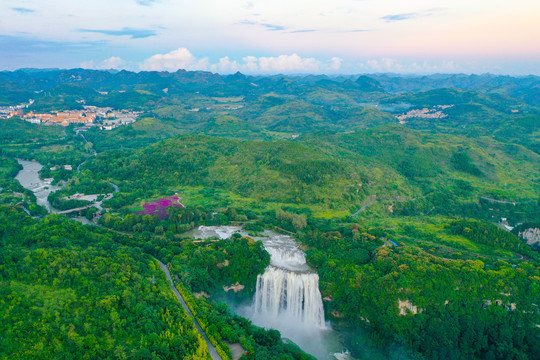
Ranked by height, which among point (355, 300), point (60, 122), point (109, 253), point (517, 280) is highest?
point (60, 122)

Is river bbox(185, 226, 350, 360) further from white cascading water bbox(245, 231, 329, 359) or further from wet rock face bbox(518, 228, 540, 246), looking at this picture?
wet rock face bbox(518, 228, 540, 246)

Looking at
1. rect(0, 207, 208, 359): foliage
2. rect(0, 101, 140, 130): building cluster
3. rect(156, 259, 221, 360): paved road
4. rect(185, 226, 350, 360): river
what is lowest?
rect(185, 226, 350, 360): river

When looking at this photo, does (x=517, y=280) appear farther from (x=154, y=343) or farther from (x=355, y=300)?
(x=154, y=343)

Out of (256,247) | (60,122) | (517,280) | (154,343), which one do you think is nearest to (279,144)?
(256,247)

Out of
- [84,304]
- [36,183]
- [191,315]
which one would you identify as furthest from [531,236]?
[36,183]

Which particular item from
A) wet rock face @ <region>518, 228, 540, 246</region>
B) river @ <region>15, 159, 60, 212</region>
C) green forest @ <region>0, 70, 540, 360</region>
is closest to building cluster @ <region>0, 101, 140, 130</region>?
Answer: green forest @ <region>0, 70, 540, 360</region>

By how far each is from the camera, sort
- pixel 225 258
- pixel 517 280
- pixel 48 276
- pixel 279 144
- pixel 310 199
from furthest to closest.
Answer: pixel 279 144 < pixel 310 199 < pixel 225 258 < pixel 517 280 < pixel 48 276

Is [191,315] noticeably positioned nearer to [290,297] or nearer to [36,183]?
[290,297]
